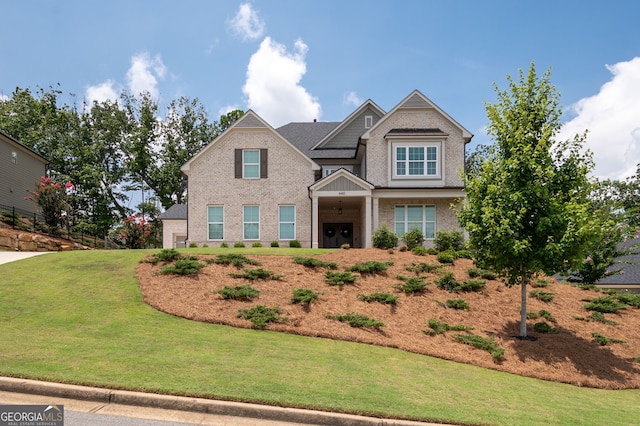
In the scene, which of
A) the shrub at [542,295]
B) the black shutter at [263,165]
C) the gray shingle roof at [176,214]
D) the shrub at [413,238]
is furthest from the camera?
the gray shingle roof at [176,214]

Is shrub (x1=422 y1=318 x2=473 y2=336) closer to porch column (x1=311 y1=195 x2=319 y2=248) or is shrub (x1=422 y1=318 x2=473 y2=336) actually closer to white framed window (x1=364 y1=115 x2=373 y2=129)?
porch column (x1=311 y1=195 x2=319 y2=248)

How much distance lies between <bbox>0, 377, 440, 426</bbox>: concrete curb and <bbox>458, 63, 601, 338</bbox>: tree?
7266 mm

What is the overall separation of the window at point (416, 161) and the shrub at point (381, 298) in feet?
39.4

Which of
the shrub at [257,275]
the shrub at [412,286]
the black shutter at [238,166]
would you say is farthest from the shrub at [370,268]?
the black shutter at [238,166]

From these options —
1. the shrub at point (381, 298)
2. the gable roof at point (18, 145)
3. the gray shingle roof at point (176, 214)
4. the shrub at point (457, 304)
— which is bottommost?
the shrub at point (457, 304)

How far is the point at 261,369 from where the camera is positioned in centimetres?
832

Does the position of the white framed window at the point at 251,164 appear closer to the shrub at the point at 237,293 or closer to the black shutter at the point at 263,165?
the black shutter at the point at 263,165

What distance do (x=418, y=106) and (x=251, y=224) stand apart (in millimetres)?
12021

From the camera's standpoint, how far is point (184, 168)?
25.0 metres

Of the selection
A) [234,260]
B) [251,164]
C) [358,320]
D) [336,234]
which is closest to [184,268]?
[234,260]

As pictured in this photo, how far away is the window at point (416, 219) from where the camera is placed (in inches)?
996

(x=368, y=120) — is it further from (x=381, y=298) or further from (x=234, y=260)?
(x=381, y=298)

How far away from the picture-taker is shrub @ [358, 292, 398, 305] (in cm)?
1434

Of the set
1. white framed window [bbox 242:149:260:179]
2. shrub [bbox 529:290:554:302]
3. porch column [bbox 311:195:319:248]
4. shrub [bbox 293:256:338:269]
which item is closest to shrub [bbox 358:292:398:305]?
shrub [bbox 293:256:338:269]
